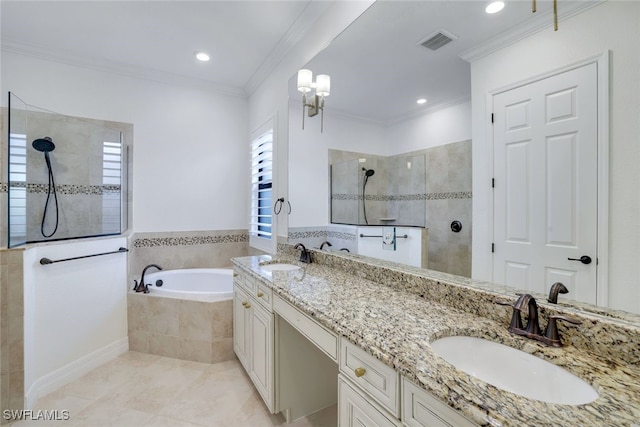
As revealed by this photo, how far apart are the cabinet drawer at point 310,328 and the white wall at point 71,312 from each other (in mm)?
1747

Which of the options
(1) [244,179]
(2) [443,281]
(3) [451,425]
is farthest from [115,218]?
(3) [451,425]

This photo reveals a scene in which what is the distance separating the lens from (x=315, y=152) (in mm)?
2135

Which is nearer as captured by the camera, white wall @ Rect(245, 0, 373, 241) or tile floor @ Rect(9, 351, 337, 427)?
tile floor @ Rect(9, 351, 337, 427)

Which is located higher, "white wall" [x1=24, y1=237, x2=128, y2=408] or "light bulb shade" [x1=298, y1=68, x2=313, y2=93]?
"light bulb shade" [x1=298, y1=68, x2=313, y2=93]

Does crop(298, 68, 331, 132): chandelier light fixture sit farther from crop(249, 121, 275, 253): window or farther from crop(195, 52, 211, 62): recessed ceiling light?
crop(195, 52, 211, 62): recessed ceiling light

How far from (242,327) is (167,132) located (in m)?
2.34

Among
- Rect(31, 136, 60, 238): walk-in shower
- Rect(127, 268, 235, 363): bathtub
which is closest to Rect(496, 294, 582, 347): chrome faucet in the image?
Rect(127, 268, 235, 363): bathtub

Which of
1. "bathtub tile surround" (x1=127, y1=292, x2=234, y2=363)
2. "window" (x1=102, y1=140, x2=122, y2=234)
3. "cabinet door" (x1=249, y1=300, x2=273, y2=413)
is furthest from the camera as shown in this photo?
"window" (x1=102, y1=140, x2=122, y2=234)

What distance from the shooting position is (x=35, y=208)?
2189mm

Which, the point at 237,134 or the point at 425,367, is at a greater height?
the point at 237,134

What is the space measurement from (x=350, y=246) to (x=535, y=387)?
1.24 meters

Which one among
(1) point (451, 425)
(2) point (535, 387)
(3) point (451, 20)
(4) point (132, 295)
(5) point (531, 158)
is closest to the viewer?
(1) point (451, 425)

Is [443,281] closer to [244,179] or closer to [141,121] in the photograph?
[244,179]

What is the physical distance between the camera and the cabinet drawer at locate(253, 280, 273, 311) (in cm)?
163
